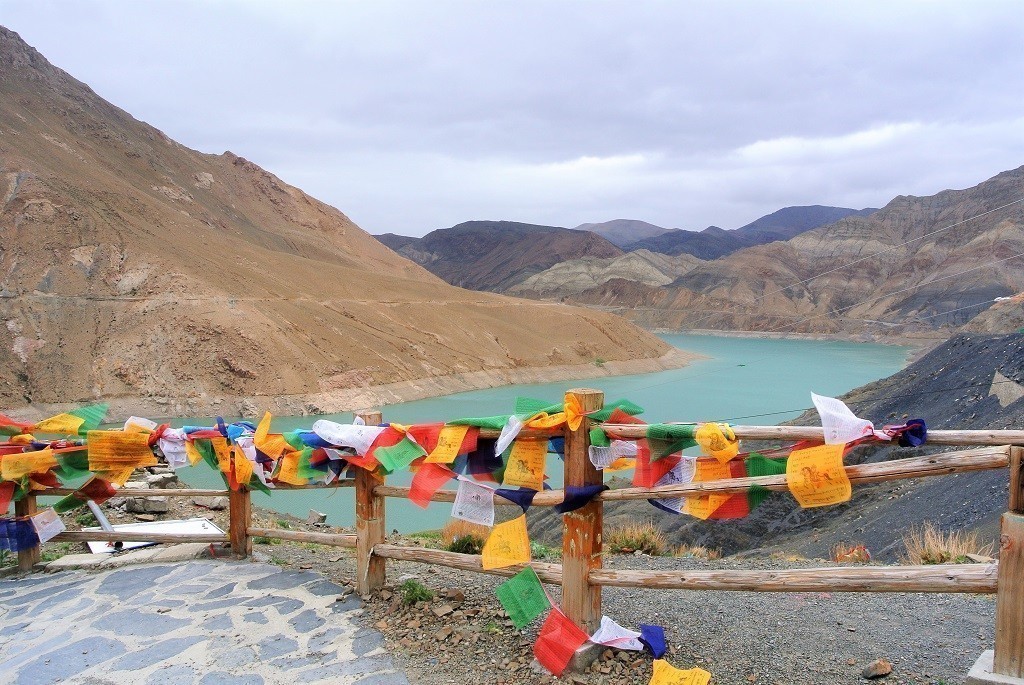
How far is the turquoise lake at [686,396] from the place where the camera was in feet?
56.8

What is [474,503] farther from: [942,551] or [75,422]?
[942,551]

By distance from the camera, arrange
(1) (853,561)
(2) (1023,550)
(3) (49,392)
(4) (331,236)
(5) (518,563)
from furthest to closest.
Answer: (4) (331,236), (3) (49,392), (1) (853,561), (5) (518,563), (2) (1023,550)

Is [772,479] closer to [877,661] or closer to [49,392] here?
[877,661]

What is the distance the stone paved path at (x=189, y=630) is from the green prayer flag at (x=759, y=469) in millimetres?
1940

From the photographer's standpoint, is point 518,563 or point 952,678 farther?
point 518,563

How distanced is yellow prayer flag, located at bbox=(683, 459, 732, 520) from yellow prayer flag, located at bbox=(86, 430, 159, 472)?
4.09 m

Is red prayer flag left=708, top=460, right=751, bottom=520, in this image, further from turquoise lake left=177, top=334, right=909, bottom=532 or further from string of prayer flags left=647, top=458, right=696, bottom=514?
turquoise lake left=177, top=334, right=909, bottom=532

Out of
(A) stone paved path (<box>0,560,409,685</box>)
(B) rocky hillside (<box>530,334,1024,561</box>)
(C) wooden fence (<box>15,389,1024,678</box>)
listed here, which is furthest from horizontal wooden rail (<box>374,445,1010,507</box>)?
(B) rocky hillside (<box>530,334,1024,561</box>)

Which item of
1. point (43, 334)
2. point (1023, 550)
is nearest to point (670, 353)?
point (43, 334)

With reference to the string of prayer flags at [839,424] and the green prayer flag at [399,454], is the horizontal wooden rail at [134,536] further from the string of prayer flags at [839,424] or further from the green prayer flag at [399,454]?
the string of prayer flags at [839,424]

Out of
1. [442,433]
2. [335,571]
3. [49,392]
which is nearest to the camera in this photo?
[442,433]

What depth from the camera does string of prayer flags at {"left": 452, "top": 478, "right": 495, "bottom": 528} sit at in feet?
14.7

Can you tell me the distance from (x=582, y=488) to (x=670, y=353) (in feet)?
184

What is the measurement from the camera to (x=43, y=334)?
32.2 metres
